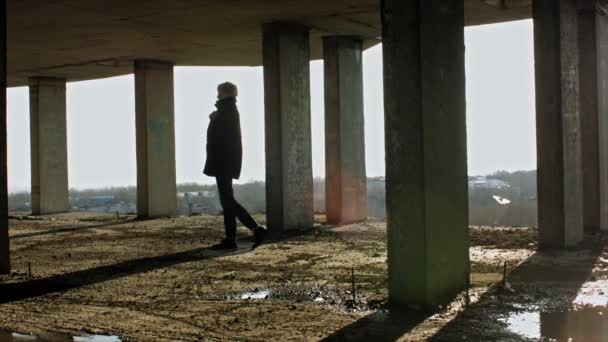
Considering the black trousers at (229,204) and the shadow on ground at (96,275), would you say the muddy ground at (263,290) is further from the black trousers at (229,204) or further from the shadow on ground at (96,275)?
the black trousers at (229,204)

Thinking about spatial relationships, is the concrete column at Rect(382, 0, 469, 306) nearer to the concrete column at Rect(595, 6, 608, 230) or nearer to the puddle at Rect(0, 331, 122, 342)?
the puddle at Rect(0, 331, 122, 342)

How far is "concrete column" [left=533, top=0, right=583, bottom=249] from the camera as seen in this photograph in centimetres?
889

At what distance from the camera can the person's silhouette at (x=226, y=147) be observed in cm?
914

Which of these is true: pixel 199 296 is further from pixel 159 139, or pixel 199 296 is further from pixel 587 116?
pixel 159 139

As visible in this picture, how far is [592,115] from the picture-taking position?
35.3ft

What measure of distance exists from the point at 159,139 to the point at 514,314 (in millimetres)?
13372

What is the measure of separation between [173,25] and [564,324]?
963 centimetres

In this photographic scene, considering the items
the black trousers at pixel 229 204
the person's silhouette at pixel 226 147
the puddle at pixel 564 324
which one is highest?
the person's silhouette at pixel 226 147

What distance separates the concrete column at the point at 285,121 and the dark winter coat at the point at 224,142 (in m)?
2.97

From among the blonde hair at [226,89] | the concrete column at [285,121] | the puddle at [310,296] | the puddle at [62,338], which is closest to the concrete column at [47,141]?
the concrete column at [285,121]

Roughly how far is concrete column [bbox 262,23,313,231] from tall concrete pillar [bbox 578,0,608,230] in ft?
14.9

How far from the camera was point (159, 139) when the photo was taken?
17484 millimetres

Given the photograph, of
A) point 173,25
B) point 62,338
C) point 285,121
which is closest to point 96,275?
point 62,338

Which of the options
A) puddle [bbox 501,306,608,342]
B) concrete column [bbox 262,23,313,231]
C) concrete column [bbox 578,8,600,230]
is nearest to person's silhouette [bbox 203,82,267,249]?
concrete column [bbox 262,23,313,231]
